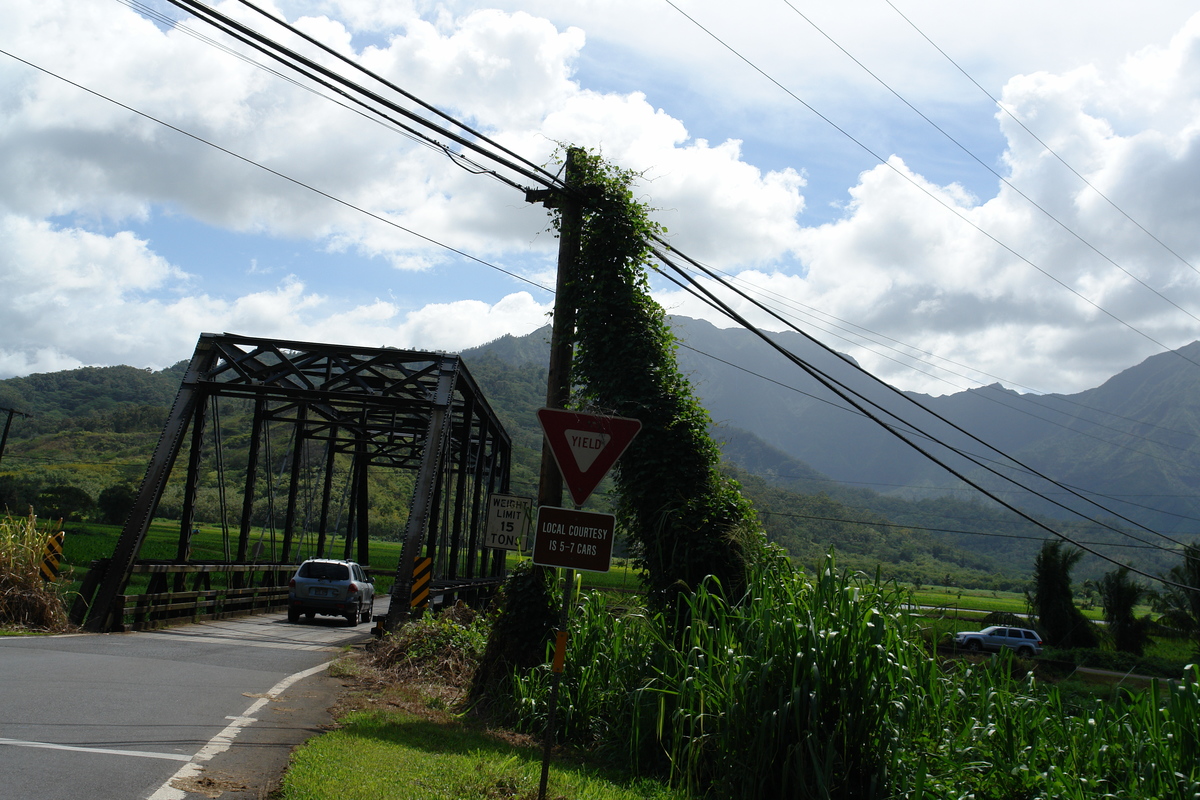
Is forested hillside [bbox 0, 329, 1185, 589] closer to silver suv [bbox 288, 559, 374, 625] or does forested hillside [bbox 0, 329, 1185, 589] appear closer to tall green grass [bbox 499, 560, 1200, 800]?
tall green grass [bbox 499, 560, 1200, 800]

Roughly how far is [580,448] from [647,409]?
3.80 meters

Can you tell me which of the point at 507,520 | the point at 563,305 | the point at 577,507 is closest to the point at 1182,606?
the point at 507,520

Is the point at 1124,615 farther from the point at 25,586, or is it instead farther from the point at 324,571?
the point at 25,586

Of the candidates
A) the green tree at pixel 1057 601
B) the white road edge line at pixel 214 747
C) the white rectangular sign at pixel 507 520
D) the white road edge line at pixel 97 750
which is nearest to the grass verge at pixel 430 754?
the white road edge line at pixel 214 747

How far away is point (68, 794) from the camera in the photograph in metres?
5.12

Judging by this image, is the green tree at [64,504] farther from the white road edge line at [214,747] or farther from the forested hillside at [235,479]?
the white road edge line at [214,747]

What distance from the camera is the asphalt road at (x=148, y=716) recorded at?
559 cm

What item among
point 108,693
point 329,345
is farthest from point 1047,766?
point 329,345

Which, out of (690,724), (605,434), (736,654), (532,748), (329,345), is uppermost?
(329,345)

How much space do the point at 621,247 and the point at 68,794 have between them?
25.4 feet

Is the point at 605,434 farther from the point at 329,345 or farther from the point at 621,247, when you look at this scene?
the point at 329,345

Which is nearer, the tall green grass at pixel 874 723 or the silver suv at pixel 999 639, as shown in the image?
the tall green grass at pixel 874 723

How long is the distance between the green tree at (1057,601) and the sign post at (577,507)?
153 feet

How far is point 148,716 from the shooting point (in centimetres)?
760
